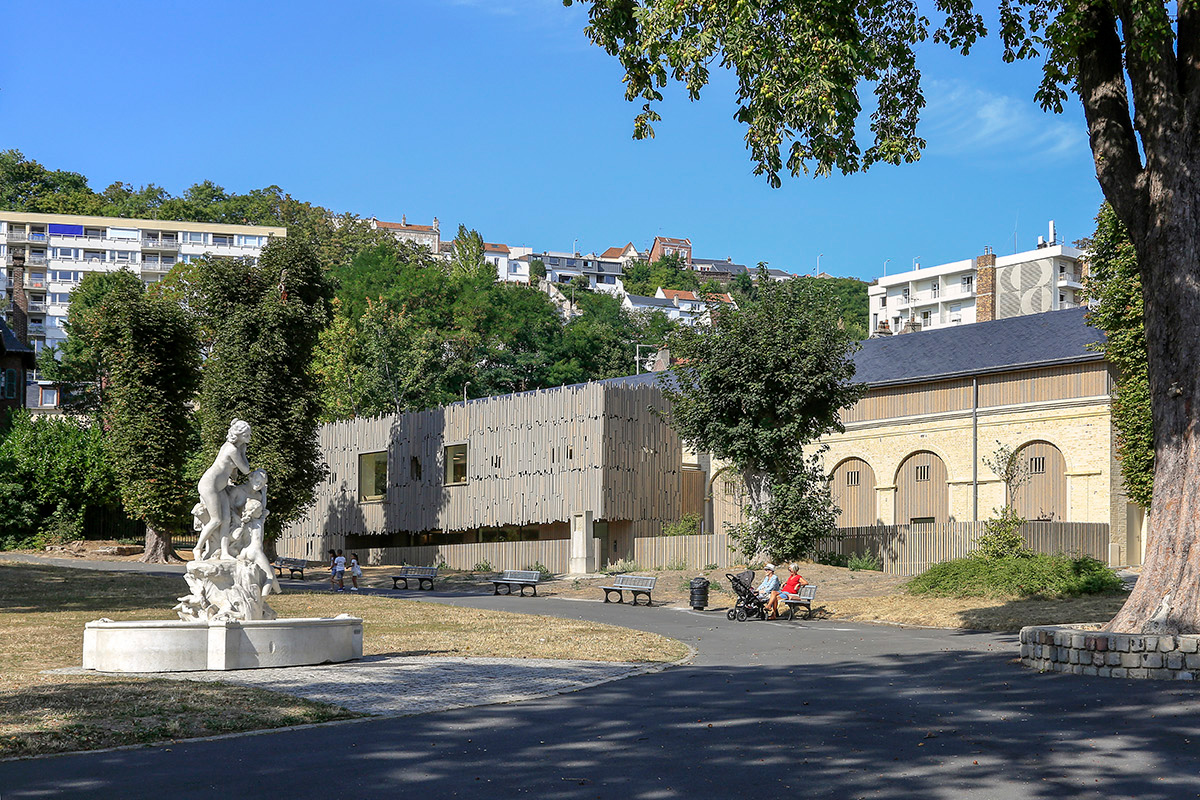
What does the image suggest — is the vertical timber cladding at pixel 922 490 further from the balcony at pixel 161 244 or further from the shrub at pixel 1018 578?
the balcony at pixel 161 244

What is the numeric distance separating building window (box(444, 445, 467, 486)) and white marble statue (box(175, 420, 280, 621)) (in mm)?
32202

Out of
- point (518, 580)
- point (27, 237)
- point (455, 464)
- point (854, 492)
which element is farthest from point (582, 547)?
point (27, 237)

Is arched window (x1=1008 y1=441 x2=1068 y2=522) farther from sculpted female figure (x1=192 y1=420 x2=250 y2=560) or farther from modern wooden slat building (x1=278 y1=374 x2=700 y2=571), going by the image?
sculpted female figure (x1=192 y1=420 x2=250 y2=560)

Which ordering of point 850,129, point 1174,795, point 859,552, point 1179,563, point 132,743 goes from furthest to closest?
point 859,552 → point 850,129 → point 1179,563 → point 132,743 → point 1174,795

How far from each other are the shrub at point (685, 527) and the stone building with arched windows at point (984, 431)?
260 inches

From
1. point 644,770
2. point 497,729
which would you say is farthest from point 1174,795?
point 497,729

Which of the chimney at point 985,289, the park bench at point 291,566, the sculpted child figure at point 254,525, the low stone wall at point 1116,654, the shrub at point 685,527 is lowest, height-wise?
the park bench at point 291,566

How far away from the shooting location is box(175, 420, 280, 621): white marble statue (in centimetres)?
1666

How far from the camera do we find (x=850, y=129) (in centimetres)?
1727

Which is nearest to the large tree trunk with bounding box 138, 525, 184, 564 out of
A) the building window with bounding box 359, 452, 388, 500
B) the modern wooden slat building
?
the modern wooden slat building

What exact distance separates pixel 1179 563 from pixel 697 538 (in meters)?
25.3

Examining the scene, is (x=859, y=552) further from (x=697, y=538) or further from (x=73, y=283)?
(x=73, y=283)

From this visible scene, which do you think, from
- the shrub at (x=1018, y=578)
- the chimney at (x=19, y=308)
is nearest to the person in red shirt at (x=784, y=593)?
the shrub at (x=1018, y=578)

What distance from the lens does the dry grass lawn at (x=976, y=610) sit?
75.0ft
